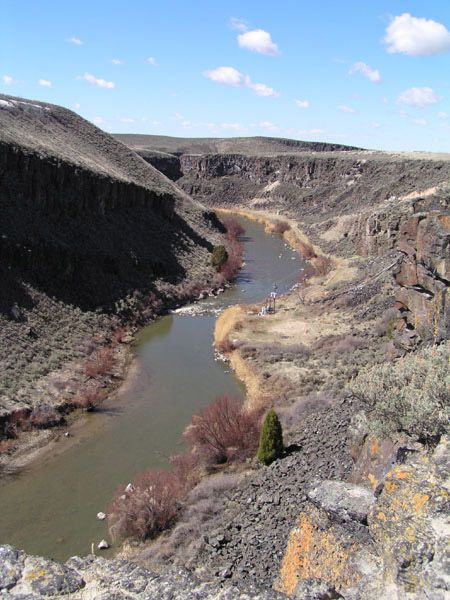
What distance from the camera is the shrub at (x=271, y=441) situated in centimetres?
1650

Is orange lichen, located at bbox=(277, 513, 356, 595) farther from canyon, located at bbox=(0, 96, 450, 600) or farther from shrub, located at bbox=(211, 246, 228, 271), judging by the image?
shrub, located at bbox=(211, 246, 228, 271)

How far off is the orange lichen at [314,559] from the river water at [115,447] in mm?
8638

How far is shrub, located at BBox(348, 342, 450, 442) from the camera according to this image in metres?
8.53

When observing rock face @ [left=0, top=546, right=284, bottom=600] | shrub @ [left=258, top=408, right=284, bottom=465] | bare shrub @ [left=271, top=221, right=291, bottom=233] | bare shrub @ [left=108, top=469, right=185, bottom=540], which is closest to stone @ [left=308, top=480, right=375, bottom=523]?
rock face @ [left=0, top=546, right=284, bottom=600]

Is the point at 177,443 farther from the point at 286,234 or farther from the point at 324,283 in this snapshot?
the point at 286,234

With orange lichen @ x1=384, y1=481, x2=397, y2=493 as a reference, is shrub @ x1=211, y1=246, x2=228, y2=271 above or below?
below

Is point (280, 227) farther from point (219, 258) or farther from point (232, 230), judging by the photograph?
point (219, 258)

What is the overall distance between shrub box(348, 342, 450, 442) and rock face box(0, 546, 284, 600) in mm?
3952

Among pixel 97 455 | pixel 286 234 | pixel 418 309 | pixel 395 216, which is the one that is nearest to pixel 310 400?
pixel 418 309

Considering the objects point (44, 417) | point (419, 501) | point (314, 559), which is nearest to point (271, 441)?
point (314, 559)

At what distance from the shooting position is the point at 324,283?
44.4m

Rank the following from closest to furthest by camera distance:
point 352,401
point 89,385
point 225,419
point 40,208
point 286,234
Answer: point 352,401
point 225,419
point 89,385
point 40,208
point 286,234

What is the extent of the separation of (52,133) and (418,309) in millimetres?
49063

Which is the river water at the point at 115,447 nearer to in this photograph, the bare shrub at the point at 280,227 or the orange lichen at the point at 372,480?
the orange lichen at the point at 372,480
